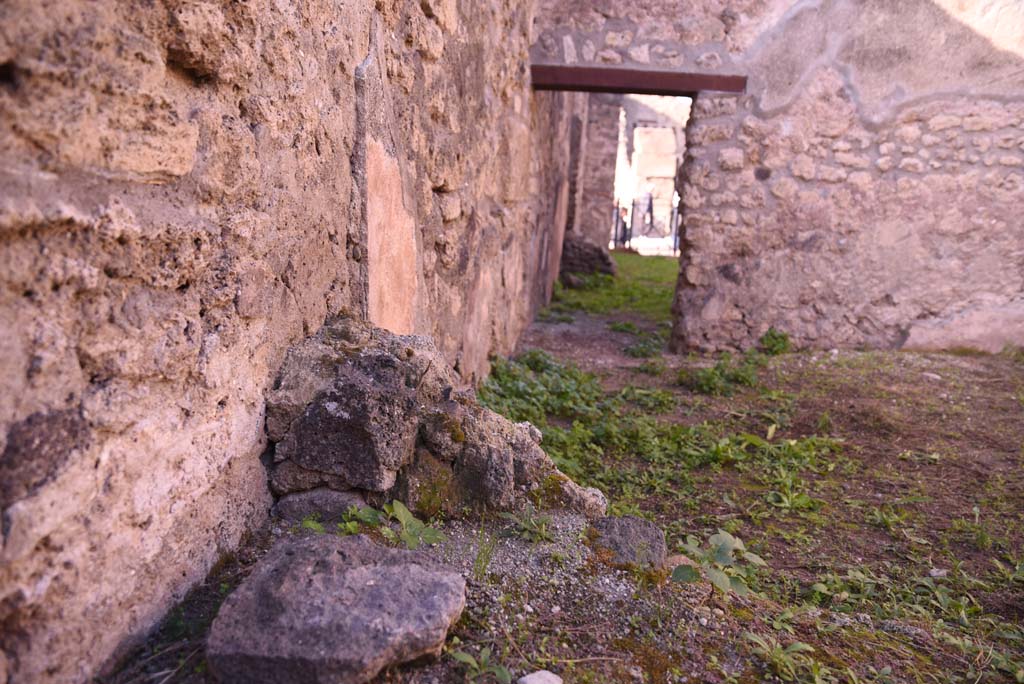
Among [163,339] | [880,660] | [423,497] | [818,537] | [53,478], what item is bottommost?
[818,537]

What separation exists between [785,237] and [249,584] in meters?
4.77

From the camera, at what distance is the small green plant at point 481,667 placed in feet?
4.18

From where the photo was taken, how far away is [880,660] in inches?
67.2

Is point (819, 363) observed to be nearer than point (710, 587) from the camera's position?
No

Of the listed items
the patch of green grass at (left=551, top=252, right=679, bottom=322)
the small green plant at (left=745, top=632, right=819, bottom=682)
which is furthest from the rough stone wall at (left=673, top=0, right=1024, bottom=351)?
the small green plant at (left=745, top=632, right=819, bottom=682)

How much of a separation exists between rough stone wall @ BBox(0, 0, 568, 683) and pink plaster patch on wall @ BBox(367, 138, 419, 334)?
2 cm

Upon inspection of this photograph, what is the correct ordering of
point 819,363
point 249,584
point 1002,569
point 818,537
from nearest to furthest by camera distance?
point 249,584
point 1002,569
point 818,537
point 819,363

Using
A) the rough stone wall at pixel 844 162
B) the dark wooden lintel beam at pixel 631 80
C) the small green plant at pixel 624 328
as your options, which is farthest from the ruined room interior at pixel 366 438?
the small green plant at pixel 624 328

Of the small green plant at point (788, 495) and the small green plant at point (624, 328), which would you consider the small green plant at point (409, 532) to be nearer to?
the small green plant at point (788, 495)

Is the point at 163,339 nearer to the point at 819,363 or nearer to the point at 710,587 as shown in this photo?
the point at 710,587

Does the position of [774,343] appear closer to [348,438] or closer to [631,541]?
[631,541]

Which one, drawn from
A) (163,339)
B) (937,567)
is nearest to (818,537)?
(937,567)

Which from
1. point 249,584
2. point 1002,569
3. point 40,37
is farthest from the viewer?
point 1002,569

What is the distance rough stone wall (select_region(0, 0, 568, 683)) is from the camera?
38.2 inches
